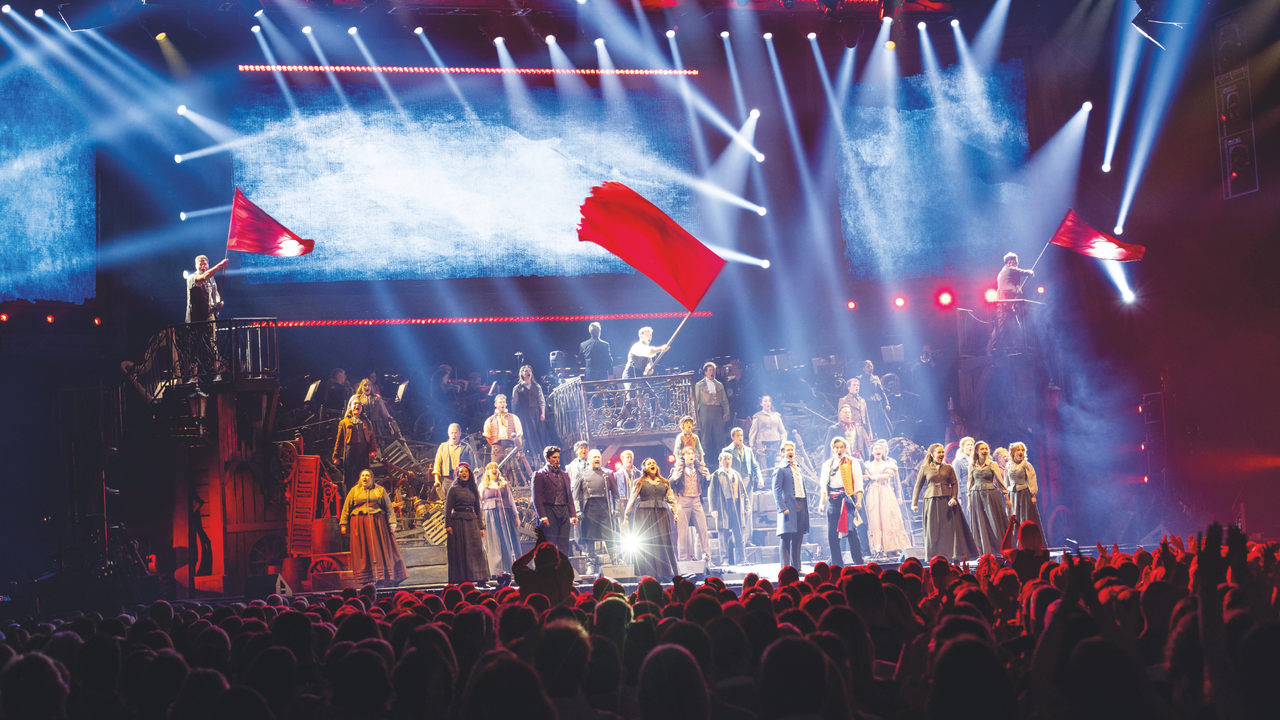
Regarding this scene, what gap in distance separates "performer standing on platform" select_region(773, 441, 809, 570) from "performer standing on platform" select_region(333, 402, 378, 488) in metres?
6.42

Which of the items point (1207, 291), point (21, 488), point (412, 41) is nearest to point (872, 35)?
point (1207, 291)

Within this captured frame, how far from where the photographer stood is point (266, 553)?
12.5 m

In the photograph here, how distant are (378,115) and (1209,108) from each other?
46.6ft

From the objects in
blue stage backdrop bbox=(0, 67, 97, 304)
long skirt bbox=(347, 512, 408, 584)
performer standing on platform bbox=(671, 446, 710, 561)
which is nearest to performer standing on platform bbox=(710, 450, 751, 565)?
performer standing on platform bbox=(671, 446, 710, 561)

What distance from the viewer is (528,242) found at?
53.0ft

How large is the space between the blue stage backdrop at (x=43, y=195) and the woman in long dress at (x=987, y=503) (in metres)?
14.8

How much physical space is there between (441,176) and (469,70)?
7.00ft

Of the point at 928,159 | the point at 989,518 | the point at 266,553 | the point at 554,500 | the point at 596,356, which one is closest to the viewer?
the point at 554,500

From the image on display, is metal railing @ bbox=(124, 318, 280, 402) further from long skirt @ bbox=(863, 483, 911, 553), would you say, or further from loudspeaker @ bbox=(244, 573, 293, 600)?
long skirt @ bbox=(863, 483, 911, 553)

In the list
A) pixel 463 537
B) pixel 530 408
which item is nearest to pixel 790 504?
pixel 463 537

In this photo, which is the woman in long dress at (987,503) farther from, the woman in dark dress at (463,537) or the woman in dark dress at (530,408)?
the woman in dark dress at (530,408)

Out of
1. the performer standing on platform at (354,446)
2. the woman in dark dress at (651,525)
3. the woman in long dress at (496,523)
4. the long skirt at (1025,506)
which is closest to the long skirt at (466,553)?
the woman in long dress at (496,523)

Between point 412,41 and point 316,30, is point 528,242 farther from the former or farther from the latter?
point 316,30

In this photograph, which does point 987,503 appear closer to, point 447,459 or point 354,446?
point 447,459
